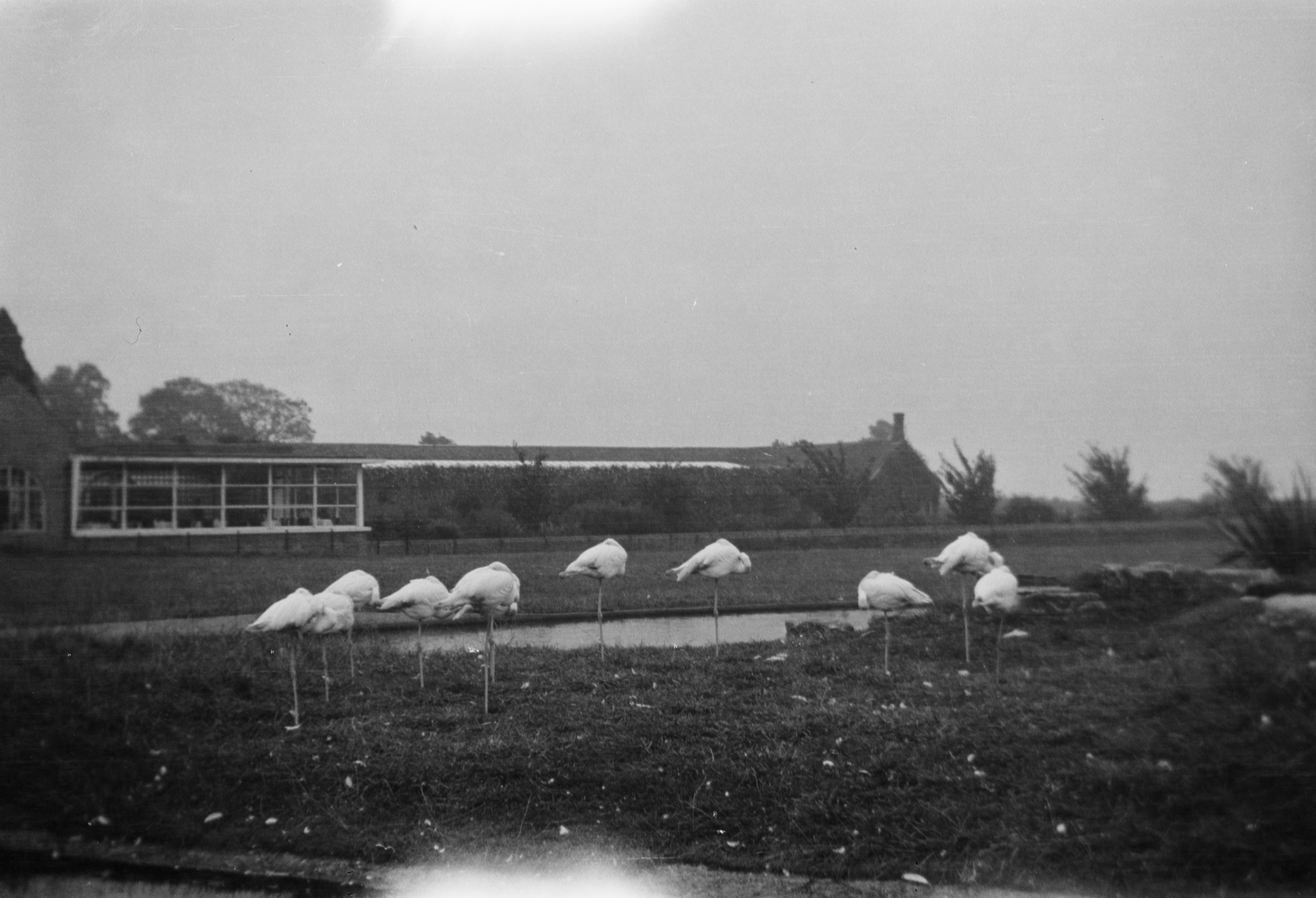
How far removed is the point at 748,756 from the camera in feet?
10.8

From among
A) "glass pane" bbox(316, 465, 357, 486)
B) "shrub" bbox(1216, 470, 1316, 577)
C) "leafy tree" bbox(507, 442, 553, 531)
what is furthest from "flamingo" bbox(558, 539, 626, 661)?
"shrub" bbox(1216, 470, 1316, 577)

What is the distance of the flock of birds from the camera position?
12.1 ft

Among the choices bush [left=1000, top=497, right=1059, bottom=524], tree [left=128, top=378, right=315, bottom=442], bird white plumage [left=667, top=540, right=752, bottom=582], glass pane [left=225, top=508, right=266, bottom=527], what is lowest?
bird white plumage [left=667, top=540, right=752, bottom=582]

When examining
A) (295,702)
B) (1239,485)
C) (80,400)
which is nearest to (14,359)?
(80,400)

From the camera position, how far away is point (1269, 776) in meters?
2.83

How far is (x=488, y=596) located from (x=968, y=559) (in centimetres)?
225

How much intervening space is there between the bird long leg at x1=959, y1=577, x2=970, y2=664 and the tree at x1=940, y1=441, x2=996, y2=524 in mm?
317

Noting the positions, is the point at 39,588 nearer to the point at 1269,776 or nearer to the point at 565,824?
the point at 565,824

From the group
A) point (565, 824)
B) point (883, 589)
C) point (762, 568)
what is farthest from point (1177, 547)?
point (565, 824)

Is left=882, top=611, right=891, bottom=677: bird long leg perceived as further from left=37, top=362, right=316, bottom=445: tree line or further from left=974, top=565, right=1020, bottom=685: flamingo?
left=37, top=362, right=316, bottom=445: tree line

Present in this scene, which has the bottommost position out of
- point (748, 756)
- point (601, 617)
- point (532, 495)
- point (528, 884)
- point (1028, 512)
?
point (528, 884)

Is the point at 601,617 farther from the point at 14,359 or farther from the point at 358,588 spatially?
the point at 14,359

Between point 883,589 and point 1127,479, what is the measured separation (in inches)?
45.2

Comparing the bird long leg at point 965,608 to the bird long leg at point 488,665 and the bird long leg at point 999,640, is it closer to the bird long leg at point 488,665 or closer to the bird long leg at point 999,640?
the bird long leg at point 999,640
